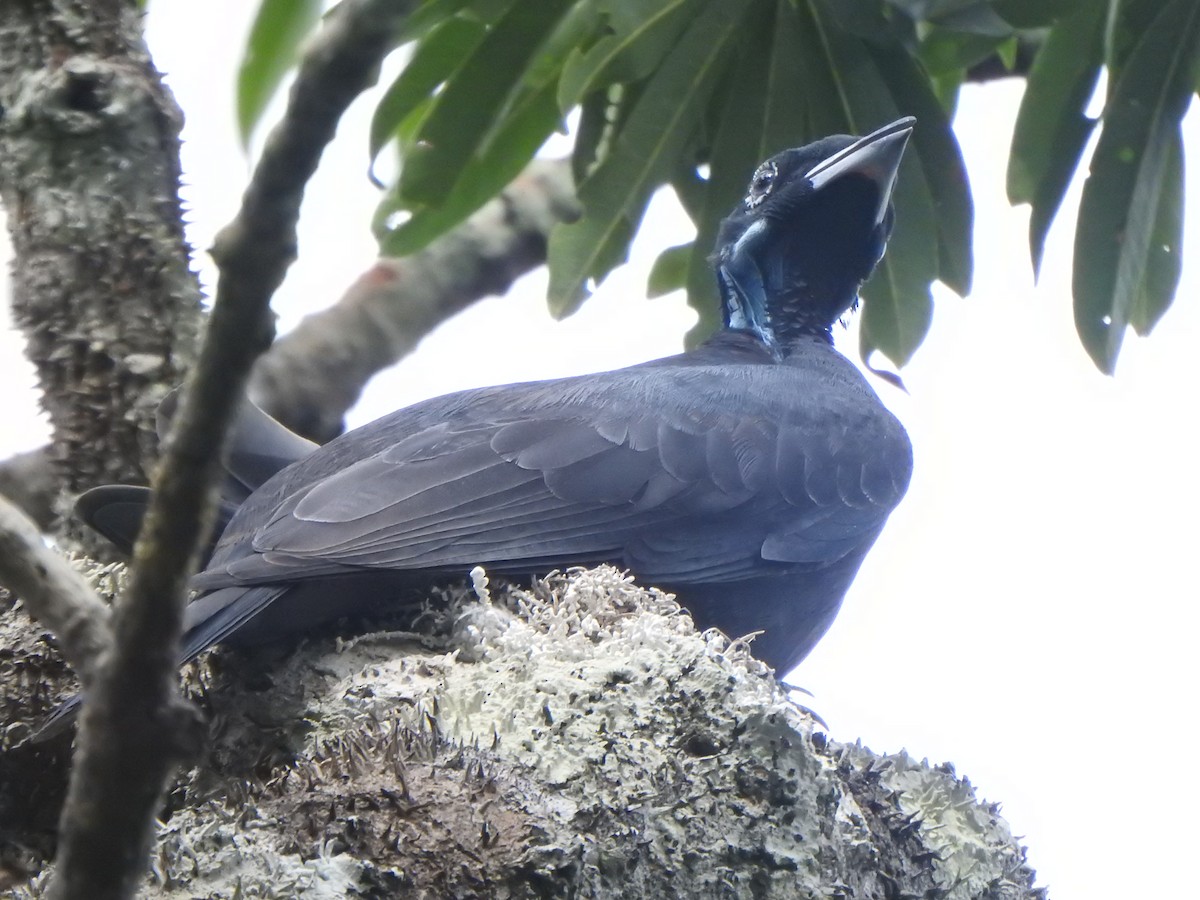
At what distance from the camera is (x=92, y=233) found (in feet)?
13.1

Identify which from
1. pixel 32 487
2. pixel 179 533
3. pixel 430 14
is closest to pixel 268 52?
pixel 430 14

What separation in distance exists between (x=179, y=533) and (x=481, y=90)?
292 cm

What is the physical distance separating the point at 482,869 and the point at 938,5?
2.71 m

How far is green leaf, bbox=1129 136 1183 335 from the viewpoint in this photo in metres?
4.54

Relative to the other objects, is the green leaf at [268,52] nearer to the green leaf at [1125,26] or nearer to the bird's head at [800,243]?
the bird's head at [800,243]

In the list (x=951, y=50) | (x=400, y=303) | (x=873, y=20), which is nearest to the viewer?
(x=873, y=20)

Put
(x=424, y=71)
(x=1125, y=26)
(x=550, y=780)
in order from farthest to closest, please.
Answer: (x=424, y=71), (x=1125, y=26), (x=550, y=780)

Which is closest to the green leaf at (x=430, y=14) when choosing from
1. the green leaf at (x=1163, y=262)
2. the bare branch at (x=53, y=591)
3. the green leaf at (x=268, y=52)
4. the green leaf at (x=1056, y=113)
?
the green leaf at (x=268, y=52)

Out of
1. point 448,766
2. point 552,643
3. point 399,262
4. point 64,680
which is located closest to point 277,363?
point 399,262

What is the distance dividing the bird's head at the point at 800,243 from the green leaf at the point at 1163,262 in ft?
2.74

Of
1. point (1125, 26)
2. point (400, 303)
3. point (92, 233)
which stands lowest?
point (92, 233)

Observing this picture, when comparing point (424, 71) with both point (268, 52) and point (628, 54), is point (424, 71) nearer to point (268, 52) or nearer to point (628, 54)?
point (268, 52)

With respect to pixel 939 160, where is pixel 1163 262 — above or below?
below

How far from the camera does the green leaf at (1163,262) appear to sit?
454 centimetres
